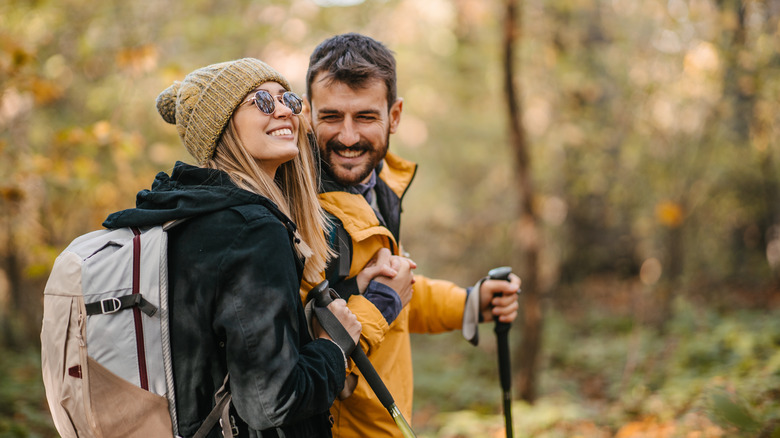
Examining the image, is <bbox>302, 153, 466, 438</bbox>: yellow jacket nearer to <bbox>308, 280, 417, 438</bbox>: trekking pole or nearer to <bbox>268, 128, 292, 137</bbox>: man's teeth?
<bbox>308, 280, 417, 438</bbox>: trekking pole

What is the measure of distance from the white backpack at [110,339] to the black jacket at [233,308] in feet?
0.16

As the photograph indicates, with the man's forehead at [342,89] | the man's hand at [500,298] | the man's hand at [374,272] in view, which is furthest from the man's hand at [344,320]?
the man's hand at [500,298]

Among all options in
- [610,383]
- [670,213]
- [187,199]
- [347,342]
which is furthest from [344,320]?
[670,213]

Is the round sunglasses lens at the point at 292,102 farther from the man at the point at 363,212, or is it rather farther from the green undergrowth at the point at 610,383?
the green undergrowth at the point at 610,383

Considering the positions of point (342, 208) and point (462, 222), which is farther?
point (462, 222)

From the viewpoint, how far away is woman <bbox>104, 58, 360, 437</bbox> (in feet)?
5.25

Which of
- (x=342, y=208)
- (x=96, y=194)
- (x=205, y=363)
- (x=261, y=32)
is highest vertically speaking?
(x=261, y=32)

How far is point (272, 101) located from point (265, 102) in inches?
1.2

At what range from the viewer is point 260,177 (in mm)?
1882

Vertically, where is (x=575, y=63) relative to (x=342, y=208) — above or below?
above

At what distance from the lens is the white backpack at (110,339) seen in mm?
1559

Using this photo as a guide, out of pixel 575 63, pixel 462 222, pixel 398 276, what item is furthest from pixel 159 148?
pixel 398 276

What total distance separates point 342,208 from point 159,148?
23.8 feet

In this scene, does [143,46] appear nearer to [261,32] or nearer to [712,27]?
[261,32]
